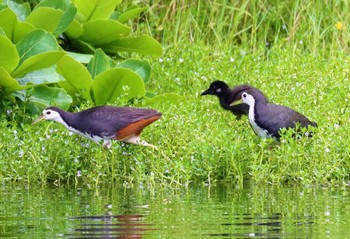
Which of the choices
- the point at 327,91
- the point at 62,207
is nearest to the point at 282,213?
the point at 62,207

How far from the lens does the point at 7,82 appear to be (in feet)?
34.9

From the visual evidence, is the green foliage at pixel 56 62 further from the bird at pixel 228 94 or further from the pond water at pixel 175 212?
the pond water at pixel 175 212

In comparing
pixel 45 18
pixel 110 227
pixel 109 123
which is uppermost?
pixel 45 18

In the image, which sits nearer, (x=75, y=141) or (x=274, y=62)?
(x=75, y=141)

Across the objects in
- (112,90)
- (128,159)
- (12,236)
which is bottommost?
(12,236)

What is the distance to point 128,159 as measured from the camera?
10.1 meters

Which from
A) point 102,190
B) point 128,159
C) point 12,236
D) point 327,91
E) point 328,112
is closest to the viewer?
point 12,236

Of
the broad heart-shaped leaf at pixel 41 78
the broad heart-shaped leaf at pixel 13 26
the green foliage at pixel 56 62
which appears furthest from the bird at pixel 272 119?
the broad heart-shaped leaf at pixel 13 26

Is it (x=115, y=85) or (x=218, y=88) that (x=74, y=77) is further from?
(x=218, y=88)

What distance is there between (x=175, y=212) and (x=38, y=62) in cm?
312

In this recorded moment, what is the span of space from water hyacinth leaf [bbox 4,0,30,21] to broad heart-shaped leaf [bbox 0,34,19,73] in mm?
1105

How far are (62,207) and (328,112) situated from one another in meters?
3.70

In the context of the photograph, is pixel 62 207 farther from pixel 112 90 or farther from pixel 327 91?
pixel 327 91

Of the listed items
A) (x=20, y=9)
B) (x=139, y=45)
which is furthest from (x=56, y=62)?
(x=139, y=45)
